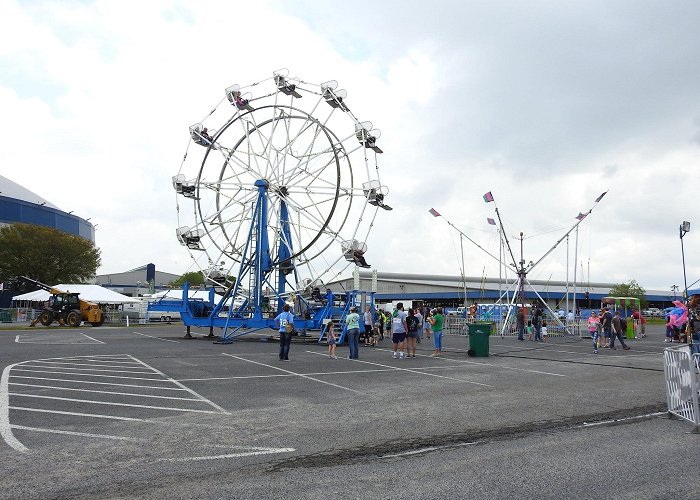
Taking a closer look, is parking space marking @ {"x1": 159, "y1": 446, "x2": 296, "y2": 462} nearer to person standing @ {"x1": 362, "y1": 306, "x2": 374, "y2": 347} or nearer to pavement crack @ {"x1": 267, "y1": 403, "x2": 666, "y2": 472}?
pavement crack @ {"x1": 267, "y1": 403, "x2": 666, "y2": 472}

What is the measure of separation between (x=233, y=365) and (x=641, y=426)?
10.0 meters

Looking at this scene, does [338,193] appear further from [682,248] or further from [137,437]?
[137,437]

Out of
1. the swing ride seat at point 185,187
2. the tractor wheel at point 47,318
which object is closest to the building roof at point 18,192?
the tractor wheel at point 47,318

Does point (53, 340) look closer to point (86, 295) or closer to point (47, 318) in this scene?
point (47, 318)

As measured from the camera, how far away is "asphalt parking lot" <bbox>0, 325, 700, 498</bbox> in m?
5.03

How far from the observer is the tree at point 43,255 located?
58.9 meters

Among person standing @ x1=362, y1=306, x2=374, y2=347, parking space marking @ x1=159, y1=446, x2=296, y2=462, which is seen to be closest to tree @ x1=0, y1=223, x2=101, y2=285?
person standing @ x1=362, y1=306, x2=374, y2=347

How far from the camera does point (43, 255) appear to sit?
6050 centimetres

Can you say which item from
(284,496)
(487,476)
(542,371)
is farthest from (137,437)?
(542,371)

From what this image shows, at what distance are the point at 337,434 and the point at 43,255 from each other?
62.5 metres

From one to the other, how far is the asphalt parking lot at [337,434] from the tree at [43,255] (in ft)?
174

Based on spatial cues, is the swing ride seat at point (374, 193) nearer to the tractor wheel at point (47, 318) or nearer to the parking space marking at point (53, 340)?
the parking space marking at point (53, 340)

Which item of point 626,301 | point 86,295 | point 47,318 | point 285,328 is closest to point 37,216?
point 86,295

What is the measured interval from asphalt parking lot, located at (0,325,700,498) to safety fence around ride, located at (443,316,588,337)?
1996 cm
